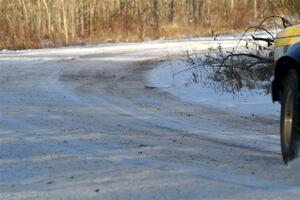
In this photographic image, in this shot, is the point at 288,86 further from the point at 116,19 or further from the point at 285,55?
the point at 116,19

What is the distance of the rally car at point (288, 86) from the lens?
5.54m

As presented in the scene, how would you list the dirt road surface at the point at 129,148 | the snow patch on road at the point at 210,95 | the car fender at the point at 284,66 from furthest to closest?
the snow patch on road at the point at 210,95, the car fender at the point at 284,66, the dirt road surface at the point at 129,148

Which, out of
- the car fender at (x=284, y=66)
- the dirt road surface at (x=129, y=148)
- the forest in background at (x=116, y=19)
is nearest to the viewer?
the dirt road surface at (x=129, y=148)

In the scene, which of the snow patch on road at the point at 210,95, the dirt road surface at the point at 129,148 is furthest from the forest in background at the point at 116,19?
the dirt road surface at the point at 129,148

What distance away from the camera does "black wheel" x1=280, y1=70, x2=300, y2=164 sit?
18.2ft

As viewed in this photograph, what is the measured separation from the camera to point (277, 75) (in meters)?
6.04

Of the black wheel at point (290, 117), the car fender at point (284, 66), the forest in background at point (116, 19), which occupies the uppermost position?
the car fender at point (284, 66)

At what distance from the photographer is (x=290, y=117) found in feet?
18.7

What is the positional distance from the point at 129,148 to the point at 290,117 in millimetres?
1922

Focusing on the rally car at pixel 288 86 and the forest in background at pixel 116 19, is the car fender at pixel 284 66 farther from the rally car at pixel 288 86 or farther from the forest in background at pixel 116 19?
the forest in background at pixel 116 19

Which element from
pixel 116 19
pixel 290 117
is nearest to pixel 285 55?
pixel 290 117

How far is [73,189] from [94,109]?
459 cm

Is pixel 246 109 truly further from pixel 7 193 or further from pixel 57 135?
pixel 7 193

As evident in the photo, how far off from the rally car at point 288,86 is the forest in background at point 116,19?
891 inches
